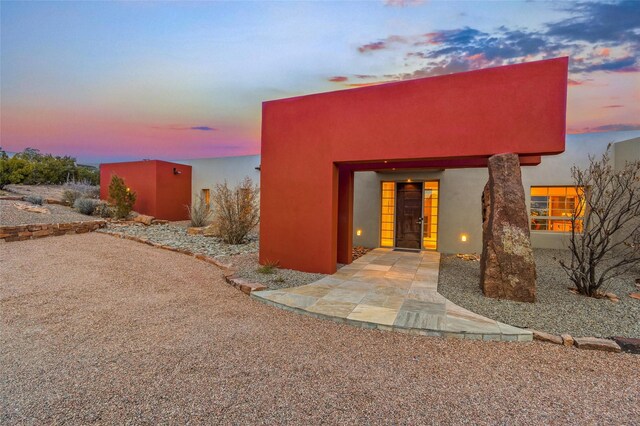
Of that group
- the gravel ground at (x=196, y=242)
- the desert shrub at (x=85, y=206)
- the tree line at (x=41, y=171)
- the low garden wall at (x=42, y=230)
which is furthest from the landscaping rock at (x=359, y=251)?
the tree line at (x=41, y=171)

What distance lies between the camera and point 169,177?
13.1 metres

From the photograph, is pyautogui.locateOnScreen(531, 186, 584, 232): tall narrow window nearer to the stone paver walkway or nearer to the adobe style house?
the adobe style house

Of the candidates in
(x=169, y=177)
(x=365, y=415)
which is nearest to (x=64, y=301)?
(x=365, y=415)

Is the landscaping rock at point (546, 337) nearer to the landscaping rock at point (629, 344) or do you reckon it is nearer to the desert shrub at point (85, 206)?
the landscaping rock at point (629, 344)

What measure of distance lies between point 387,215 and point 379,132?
443 centimetres

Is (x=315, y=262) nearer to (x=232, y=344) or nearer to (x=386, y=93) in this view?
(x=232, y=344)

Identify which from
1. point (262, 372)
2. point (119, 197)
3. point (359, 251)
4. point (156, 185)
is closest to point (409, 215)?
point (359, 251)

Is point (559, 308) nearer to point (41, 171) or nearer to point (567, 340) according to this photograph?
point (567, 340)

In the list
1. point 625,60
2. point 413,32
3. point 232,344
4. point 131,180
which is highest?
point 413,32

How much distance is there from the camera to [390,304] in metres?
3.85

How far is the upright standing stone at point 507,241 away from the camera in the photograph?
403cm

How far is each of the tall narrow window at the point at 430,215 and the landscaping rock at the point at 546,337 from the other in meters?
5.72

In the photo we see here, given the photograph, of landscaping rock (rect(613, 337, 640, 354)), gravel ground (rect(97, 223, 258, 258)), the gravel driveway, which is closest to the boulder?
gravel ground (rect(97, 223, 258, 258))

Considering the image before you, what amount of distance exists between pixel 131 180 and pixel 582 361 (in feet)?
52.5
